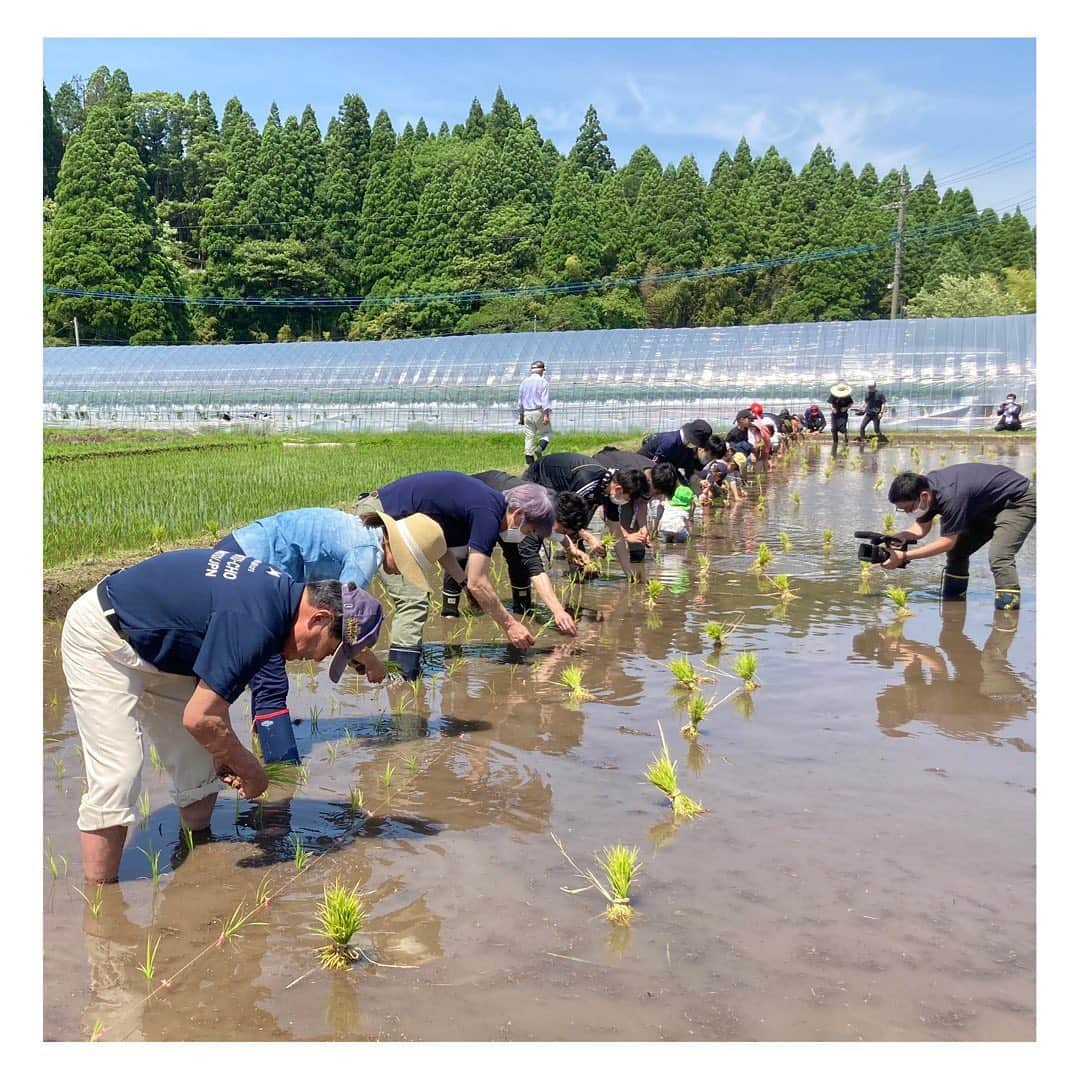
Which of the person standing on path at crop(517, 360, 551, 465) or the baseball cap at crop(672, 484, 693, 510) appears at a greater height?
the person standing on path at crop(517, 360, 551, 465)

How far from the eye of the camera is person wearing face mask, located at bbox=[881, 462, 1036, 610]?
8.04m

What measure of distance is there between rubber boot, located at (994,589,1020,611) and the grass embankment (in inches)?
257

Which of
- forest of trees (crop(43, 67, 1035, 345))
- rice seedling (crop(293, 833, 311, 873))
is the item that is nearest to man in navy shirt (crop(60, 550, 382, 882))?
rice seedling (crop(293, 833, 311, 873))

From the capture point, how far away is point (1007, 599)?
818 cm

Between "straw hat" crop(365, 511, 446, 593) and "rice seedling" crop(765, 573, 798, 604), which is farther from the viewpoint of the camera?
"rice seedling" crop(765, 573, 798, 604)

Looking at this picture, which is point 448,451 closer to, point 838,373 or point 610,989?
point 838,373

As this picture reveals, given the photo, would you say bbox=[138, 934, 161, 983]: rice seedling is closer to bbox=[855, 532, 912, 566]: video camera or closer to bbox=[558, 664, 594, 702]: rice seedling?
bbox=[558, 664, 594, 702]: rice seedling

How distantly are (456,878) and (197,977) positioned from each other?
952 millimetres

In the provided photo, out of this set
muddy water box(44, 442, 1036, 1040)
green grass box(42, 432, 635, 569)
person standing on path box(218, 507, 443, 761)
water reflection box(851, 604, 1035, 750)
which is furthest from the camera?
green grass box(42, 432, 635, 569)

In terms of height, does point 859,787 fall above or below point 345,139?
below

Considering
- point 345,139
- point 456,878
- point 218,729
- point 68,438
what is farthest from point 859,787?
point 345,139

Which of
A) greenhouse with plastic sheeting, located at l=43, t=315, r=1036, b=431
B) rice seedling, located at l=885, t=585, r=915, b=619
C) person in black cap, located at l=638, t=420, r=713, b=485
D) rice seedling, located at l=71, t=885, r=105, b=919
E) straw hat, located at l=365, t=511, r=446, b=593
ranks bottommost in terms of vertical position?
rice seedling, located at l=71, t=885, r=105, b=919

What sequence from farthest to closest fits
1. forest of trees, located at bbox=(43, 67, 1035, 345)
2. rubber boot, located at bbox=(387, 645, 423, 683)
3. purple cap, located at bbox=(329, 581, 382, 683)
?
forest of trees, located at bbox=(43, 67, 1035, 345) < rubber boot, located at bbox=(387, 645, 423, 683) < purple cap, located at bbox=(329, 581, 382, 683)

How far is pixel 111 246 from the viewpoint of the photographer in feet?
147
